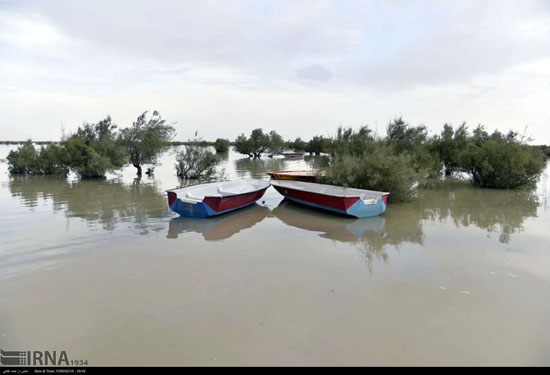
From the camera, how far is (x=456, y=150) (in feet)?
57.2

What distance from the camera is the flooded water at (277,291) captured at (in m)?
3.12

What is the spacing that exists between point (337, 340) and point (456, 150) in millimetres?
17246

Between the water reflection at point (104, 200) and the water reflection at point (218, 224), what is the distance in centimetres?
75

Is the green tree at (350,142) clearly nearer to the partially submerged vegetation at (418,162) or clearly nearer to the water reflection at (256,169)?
the partially submerged vegetation at (418,162)

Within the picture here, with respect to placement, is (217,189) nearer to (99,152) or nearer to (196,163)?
(196,163)

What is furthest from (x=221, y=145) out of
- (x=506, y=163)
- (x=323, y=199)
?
(x=323, y=199)

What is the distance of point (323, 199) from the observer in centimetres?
942

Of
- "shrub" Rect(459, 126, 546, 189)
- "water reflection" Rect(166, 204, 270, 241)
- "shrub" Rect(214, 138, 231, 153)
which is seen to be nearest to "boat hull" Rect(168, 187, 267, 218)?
"water reflection" Rect(166, 204, 270, 241)

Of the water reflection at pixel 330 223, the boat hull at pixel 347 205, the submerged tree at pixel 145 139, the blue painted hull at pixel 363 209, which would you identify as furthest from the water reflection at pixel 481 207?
the submerged tree at pixel 145 139

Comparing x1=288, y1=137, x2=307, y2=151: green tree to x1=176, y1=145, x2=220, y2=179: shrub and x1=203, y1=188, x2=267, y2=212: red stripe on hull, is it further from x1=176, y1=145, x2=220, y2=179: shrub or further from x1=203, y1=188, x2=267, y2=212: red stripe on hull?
x1=203, y1=188, x2=267, y2=212: red stripe on hull

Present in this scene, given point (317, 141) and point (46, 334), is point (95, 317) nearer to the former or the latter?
point (46, 334)

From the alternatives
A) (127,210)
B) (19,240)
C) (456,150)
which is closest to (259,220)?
(127,210)

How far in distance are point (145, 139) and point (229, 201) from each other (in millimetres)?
13864

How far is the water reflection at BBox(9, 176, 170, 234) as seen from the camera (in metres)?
9.01
